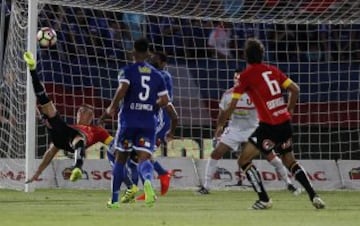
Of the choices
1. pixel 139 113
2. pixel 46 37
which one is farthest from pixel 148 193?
pixel 46 37

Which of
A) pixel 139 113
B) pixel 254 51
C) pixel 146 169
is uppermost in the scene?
pixel 254 51

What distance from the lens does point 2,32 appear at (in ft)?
67.9

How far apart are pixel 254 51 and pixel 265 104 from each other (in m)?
0.64

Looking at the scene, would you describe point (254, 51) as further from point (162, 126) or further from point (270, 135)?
point (162, 126)

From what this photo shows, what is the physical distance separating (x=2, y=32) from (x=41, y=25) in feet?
4.52

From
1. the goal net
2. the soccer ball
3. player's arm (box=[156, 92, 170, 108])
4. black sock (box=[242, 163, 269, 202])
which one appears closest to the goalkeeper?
the soccer ball

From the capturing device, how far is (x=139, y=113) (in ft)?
45.5

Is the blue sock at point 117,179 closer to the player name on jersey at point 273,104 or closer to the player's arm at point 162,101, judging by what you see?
the player's arm at point 162,101

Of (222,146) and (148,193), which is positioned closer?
(148,193)

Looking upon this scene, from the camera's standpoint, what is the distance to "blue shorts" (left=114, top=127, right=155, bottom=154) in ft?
45.8

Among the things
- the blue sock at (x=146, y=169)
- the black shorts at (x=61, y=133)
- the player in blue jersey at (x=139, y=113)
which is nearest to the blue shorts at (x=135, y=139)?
the player in blue jersey at (x=139, y=113)

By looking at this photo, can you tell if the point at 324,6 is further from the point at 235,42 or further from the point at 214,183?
the point at 214,183

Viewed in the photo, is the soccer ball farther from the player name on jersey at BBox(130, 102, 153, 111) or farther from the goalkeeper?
the player name on jersey at BBox(130, 102, 153, 111)

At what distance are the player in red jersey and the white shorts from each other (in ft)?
16.8
